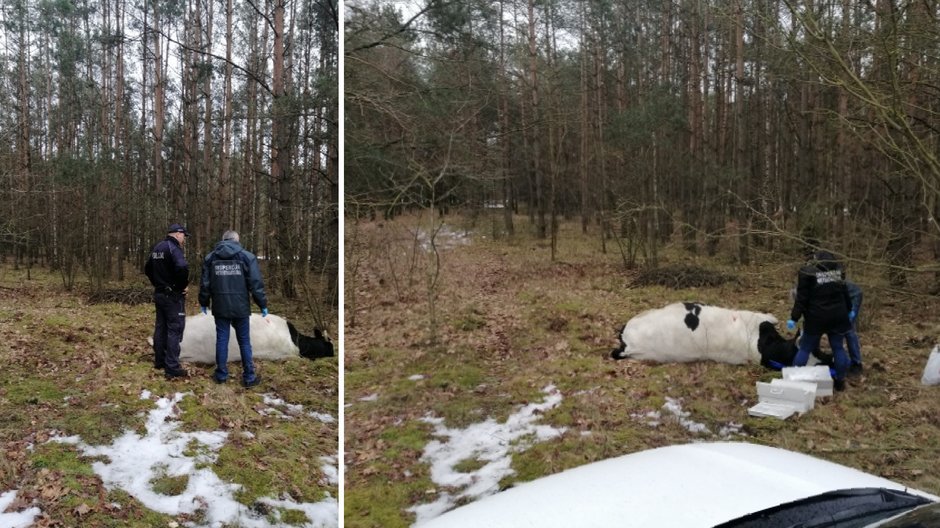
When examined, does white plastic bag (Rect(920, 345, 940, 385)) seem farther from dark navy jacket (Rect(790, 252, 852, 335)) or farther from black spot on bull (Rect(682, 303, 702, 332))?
black spot on bull (Rect(682, 303, 702, 332))

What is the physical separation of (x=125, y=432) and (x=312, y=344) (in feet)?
2.22

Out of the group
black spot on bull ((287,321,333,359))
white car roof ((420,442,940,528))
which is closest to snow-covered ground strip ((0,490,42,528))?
black spot on bull ((287,321,333,359))

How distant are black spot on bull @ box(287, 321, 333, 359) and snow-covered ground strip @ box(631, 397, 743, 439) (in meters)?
1.50

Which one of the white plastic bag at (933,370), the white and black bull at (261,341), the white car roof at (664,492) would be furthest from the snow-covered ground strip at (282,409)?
the white plastic bag at (933,370)

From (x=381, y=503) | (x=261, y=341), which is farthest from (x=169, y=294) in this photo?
(x=381, y=503)

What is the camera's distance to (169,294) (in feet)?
6.71

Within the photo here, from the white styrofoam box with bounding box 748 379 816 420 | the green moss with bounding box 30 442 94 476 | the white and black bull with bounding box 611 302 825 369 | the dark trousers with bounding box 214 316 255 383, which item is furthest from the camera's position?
the white and black bull with bounding box 611 302 825 369

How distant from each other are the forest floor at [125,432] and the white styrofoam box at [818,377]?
220 cm

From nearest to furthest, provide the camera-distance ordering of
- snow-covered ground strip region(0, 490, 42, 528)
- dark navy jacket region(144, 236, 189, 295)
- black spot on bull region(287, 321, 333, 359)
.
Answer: snow-covered ground strip region(0, 490, 42, 528) < dark navy jacket region(144, 236, 189, 295) < black spot on bull region(287, 321, 333, 359)

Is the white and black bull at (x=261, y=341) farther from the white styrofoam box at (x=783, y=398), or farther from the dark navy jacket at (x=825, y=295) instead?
the dark navy jacket at (x=825, y=295)

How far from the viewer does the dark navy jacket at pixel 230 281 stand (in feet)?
6.92

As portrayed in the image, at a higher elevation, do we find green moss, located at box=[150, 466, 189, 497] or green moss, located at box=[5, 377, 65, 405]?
green moss, located at box=[5, 377, 65, 405]

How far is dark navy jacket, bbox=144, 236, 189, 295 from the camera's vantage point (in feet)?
6.63

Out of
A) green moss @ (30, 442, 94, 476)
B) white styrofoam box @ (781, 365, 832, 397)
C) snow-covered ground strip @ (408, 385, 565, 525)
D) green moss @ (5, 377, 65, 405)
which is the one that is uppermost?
green moss @ (5, 377, 65, 405)
